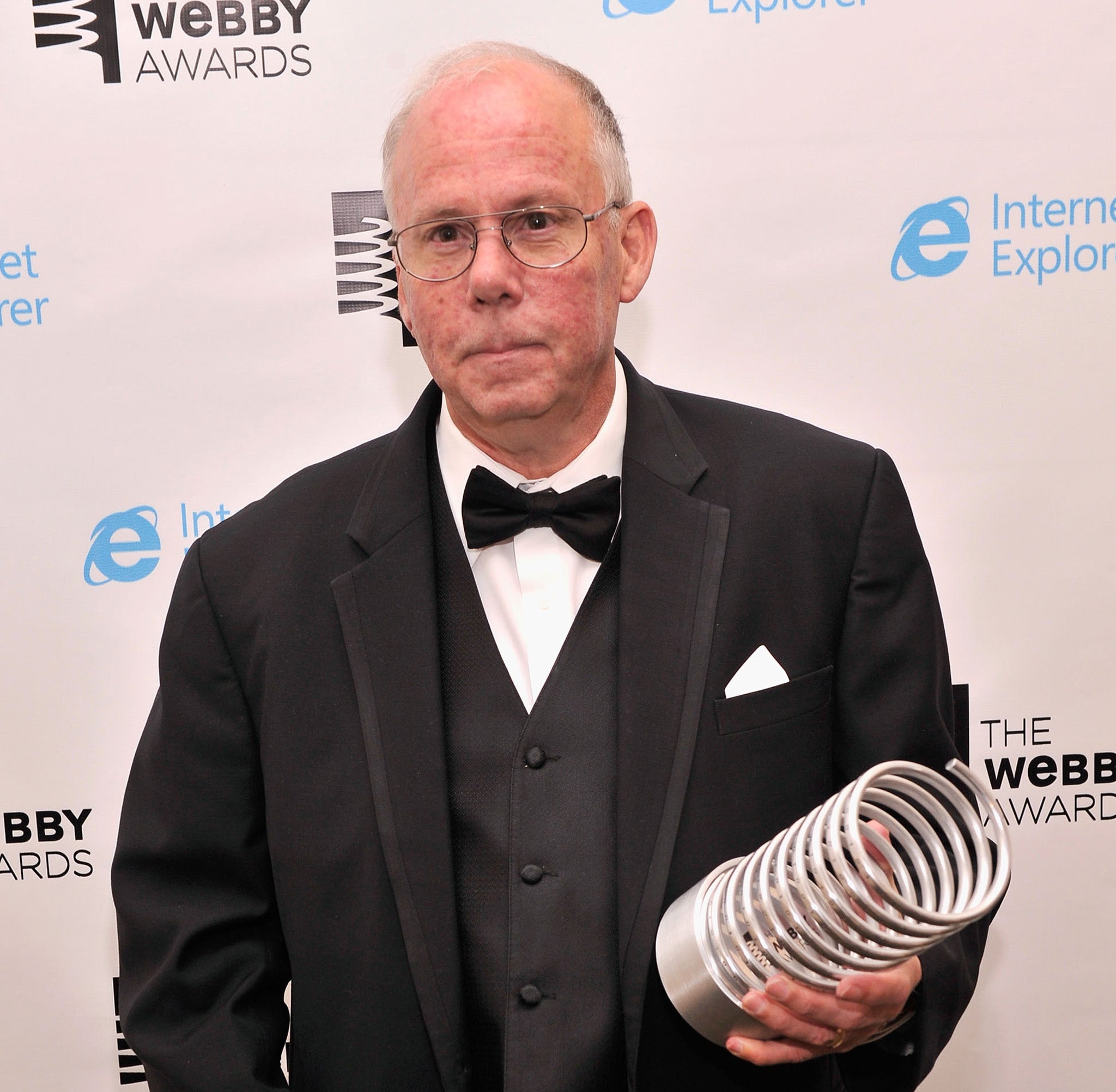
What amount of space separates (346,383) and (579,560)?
3.34ft

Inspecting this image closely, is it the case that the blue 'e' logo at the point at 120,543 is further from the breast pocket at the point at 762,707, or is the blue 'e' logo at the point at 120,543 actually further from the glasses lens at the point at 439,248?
the breast pocket at the point at 762,707

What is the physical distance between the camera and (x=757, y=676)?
176 cm

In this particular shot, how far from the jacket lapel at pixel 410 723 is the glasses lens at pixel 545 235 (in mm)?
386

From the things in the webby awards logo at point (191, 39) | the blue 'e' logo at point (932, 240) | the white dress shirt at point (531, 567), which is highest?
the webby awards logo at point (191, 39)

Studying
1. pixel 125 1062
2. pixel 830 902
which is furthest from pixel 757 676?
pixel 125 1062

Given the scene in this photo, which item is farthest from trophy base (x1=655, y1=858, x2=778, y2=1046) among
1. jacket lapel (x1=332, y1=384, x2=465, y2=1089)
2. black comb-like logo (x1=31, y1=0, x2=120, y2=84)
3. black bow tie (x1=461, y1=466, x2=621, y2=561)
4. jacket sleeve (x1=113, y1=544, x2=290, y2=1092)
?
black comb-like logo (x1=31, y1=0, x2=120, y2=84)

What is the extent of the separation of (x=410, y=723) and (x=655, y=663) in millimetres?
358

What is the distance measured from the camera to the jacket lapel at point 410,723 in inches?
67.0

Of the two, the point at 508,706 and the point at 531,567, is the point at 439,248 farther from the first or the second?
the point at 508,706

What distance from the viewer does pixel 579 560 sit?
6.30 feet

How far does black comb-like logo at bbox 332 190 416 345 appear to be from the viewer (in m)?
2.65

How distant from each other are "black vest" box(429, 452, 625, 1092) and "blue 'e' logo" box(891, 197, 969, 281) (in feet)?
4.22

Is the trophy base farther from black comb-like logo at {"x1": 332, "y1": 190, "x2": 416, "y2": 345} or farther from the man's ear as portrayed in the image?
black comb-like logo at {"x1": 332, "y1": 190, "x2": 416, "y2": 345}

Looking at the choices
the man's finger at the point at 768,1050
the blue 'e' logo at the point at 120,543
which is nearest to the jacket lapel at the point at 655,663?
the man's finger at the point at 768,1050
